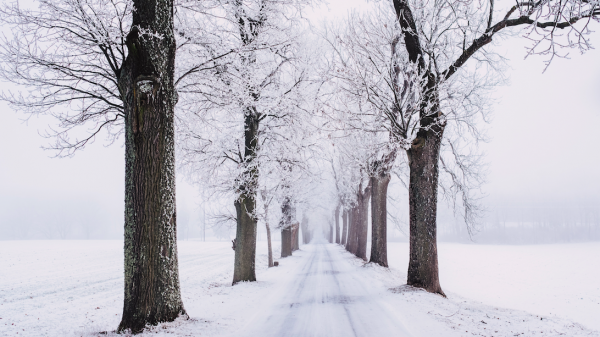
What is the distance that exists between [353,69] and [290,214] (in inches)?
607

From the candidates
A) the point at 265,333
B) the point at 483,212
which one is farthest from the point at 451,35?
the point at 265,333

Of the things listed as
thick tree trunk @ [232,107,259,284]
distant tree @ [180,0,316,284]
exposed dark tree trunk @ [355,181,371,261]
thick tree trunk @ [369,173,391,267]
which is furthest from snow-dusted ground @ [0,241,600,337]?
exposed dark tree trunk @ [355,181,371,261]

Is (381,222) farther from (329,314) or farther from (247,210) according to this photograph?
(329,314)

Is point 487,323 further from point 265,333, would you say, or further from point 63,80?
point 63,80

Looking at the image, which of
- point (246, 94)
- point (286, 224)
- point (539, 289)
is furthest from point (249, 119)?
point (539, 289)

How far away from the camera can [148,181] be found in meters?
4.90

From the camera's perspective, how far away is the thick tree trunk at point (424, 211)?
8.23 meters

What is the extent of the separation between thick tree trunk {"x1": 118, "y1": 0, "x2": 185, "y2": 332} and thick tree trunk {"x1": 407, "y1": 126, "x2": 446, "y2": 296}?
6058mm

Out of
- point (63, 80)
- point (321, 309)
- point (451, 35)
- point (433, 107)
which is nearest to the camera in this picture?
point (63, 80)

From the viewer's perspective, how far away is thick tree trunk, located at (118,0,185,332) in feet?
15.7

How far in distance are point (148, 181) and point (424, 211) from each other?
680 cm

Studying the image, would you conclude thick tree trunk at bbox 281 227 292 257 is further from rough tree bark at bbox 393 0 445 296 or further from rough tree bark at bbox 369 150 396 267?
rough tree bark at bbox 393 0 445 296

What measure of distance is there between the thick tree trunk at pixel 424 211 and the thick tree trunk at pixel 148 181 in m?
6.06

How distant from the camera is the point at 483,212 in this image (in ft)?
35.5
